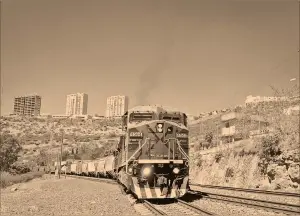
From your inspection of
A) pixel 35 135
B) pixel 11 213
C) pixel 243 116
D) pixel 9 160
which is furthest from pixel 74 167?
pixel 35 135

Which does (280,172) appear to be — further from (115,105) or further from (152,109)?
(115,105)

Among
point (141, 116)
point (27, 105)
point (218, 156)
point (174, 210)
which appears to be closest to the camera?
point (174, 210)

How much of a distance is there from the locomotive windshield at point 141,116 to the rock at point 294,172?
34.5 ft

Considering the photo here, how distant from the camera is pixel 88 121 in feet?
424

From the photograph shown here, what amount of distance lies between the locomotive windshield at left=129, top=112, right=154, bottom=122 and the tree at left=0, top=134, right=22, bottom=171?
4438 centimetres

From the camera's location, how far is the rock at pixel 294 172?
2041 cm

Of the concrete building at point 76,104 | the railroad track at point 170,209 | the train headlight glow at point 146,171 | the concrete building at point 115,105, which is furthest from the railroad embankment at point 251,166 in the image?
the concrete building at point 76,104

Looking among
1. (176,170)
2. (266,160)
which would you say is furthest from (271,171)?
(176,170)

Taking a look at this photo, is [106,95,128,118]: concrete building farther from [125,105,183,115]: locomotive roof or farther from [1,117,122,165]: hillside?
[125,105,183,115]: locomotive roof

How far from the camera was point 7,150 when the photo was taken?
2138 inches

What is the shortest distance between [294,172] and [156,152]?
10.4 m

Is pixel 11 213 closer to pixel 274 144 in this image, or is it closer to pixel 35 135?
pixel 274 144

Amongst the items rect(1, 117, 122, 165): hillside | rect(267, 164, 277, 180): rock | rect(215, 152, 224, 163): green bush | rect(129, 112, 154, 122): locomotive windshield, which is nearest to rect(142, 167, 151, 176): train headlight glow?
rect(129, 112, 154, 122): locomotive windshield

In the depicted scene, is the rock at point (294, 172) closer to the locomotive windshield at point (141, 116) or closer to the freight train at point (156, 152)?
the freight train at point (156, 152)
